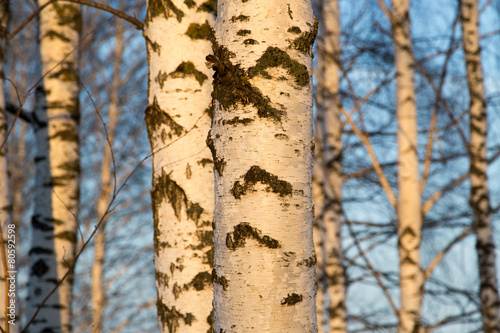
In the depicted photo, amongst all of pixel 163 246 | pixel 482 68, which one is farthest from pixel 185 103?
pixel 482 68

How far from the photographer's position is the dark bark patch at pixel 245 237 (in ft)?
3.86

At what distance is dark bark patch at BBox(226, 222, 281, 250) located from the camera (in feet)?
3.86

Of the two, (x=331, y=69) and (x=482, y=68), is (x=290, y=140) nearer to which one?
(x=331, y=69)

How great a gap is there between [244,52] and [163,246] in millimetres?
974

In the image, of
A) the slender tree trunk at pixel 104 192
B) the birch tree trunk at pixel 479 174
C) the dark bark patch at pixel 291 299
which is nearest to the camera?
the dark bark patch at pixel 291 299

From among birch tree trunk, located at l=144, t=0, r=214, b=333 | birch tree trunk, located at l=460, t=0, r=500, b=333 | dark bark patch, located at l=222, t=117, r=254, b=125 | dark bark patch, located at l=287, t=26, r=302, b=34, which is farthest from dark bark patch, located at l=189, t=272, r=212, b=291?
birch tree trunk, located at l=460, t=0, r=500, b=333

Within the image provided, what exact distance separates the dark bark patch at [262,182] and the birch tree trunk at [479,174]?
4.26m

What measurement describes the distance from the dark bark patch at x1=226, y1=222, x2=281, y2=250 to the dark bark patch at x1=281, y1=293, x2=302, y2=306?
0.44 ft

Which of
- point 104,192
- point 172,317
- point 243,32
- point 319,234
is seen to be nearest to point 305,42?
point 243,32

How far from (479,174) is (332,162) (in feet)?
5.04

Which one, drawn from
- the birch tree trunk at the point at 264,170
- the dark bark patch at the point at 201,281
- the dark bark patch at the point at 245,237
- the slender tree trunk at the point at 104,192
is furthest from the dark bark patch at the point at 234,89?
the slender tree trunk at the point at 104,192

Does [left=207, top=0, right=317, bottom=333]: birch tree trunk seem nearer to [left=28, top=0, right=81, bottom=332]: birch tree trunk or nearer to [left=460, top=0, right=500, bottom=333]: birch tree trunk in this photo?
[left=28, top=0, right=81, bottom=332]: birch tree trunk

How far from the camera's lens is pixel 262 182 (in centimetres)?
119

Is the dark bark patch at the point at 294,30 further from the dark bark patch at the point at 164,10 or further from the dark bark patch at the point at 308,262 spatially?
the dark bark patch at the point at 164,10
